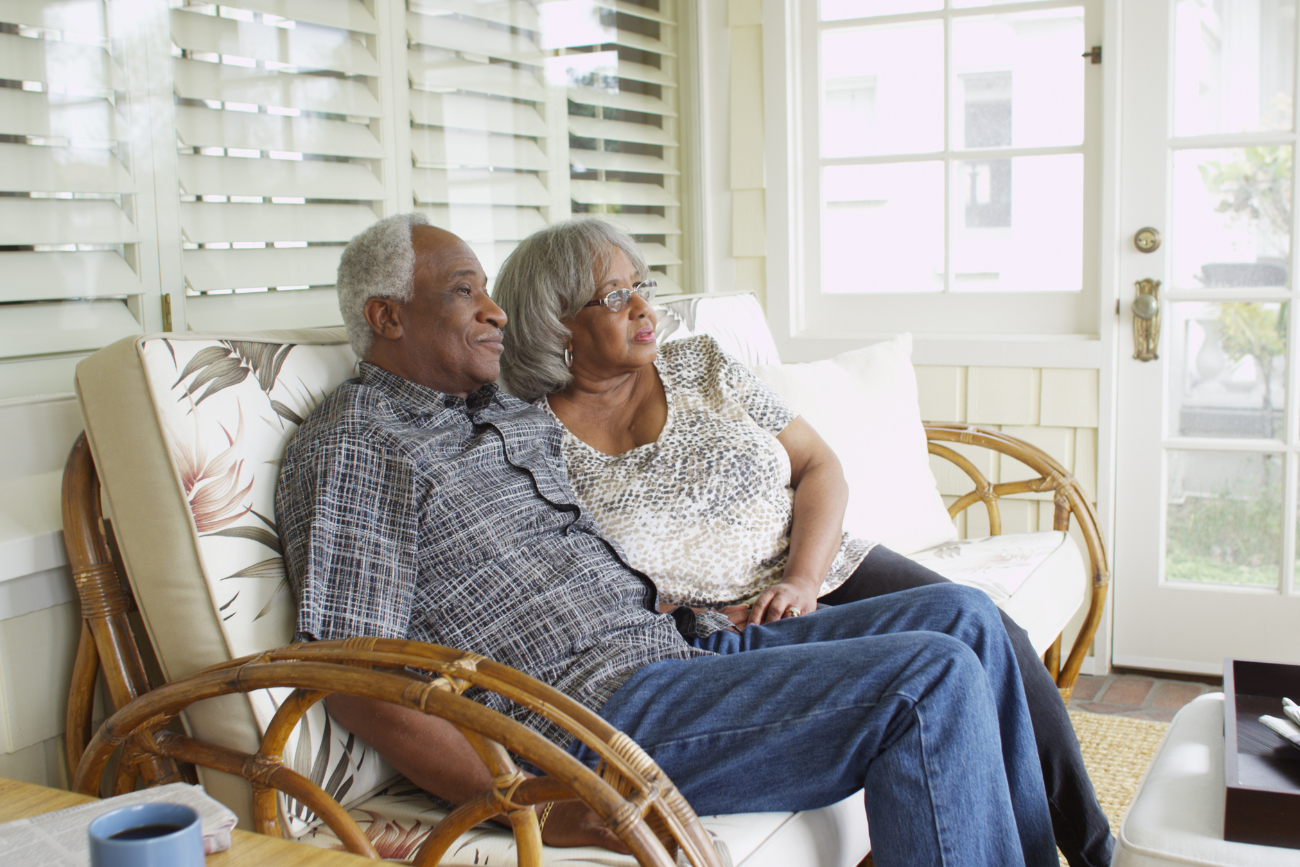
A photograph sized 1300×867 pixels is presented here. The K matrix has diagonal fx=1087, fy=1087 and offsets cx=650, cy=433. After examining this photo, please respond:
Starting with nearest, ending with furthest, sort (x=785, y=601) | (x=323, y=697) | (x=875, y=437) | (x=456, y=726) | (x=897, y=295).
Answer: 1. (x=456, y=726)
2. (x=323, y=697)
3. (x=785, y=601)
4. (x=875, y=437)
5. (x=897, y=295)

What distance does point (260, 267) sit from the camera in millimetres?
1896

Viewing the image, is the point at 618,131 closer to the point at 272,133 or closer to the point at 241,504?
the point at 272,133

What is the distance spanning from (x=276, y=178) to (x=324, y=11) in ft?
1.12

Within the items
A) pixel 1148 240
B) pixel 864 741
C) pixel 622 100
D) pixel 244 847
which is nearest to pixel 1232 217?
pixel 1148 240

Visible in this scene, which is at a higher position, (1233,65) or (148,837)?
(1233,65)

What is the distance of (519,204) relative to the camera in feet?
8.37

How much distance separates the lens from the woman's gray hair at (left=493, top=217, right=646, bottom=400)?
1.86 m

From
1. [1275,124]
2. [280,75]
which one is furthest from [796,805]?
[1275,124]

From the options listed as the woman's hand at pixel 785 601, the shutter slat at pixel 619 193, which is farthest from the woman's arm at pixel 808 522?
the shutter slat at pixel 619 193

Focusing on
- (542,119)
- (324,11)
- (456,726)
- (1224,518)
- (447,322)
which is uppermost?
(324,11)

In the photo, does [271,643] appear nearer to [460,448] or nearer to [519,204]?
[460,448]

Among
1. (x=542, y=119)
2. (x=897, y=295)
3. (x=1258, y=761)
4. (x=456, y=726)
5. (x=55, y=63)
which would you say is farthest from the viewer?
(x=897, y=295)

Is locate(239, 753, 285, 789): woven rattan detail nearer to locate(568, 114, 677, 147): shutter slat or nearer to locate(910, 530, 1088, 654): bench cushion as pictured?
locate(910, 530, 1088, 654): bench cushion

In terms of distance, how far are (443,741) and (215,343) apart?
22.9 inches
